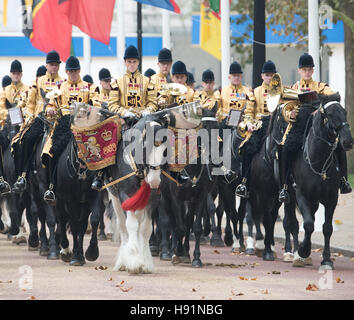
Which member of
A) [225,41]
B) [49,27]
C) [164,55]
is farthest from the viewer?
[49,27]

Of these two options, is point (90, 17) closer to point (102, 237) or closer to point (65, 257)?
point (102, 237)

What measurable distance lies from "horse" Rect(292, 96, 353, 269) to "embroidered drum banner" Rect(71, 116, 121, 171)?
8.76 feet

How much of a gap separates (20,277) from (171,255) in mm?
3485

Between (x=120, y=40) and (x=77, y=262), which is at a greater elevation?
(x=120, y=40)

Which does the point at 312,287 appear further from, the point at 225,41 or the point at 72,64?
the point at 225,41

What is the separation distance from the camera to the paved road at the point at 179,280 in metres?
11.9

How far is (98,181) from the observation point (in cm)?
1487

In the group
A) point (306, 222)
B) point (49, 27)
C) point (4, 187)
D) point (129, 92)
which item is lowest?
point (306, 222)

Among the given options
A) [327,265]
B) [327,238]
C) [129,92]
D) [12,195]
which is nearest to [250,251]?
[327,238]

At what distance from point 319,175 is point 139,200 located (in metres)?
2.66

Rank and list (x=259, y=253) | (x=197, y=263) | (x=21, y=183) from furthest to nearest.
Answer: (x=21, y=183) → (x=259, y=253) → (x=197, y=263)

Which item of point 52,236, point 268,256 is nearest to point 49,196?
point 52,236

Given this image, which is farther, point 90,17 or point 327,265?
point 90,17

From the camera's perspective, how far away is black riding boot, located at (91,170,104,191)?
14750 millimetres
